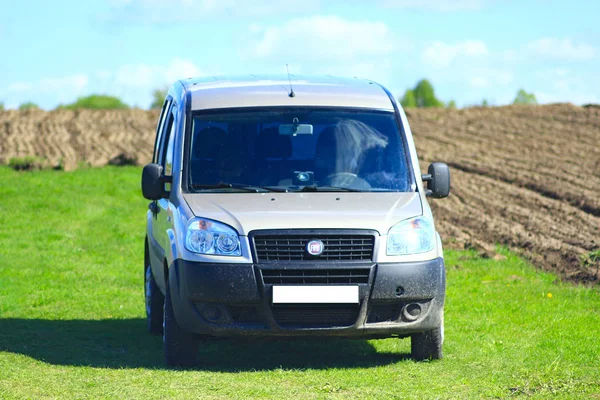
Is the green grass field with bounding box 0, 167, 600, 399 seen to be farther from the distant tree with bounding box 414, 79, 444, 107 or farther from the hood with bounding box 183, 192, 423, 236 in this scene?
the distant tree with bounding box 414, 79, 444, 107

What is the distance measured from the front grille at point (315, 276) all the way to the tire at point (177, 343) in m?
0.91

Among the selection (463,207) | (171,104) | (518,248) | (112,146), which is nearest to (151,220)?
(171,104)

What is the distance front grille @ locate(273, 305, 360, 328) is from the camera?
8.34m

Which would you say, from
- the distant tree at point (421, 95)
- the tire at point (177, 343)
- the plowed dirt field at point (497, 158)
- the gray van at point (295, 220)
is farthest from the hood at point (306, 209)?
the distant tree at point (421, 95)

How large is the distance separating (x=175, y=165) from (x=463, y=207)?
1430 centimetres

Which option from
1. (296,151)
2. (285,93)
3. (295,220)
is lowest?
(295,220)

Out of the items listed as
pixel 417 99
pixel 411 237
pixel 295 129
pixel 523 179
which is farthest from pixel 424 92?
pixel 411 237

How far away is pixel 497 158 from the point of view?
31.7 meters

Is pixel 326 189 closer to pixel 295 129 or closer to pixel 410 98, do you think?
pixel 295 129

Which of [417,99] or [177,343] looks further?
[417,99]

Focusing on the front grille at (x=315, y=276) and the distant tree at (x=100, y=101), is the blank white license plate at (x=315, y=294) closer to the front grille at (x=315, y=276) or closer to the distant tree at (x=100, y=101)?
the front grille at (x=315, y=276)

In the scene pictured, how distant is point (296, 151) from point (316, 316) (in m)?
1.54

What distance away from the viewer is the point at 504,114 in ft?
145

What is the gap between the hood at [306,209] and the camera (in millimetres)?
8336
